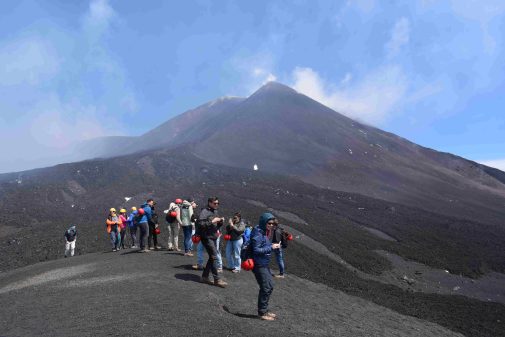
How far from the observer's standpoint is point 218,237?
12086 millimetres

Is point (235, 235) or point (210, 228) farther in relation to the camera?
point (235, 235)

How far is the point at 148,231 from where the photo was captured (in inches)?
661

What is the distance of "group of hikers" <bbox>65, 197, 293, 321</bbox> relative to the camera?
8.99 metres

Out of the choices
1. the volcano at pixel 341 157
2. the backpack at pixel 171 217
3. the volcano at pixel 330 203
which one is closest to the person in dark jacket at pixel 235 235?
the backpack at pixel 171 217

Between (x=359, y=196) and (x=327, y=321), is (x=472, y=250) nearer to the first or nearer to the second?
(x=359, y=196)

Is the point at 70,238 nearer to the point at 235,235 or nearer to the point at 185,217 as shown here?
the point at 185,217

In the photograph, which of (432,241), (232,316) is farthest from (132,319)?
(432,241)

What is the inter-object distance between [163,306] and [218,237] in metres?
2.83

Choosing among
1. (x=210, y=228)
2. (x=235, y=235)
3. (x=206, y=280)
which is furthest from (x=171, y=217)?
(x=210, y=228)

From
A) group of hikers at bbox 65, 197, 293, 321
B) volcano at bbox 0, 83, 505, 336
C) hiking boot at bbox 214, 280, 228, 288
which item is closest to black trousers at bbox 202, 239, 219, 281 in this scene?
group of hikers at bbox 65, 197, 293, 321

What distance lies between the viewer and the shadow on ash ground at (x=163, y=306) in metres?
8.82

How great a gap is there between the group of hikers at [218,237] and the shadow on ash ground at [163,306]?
50 cm

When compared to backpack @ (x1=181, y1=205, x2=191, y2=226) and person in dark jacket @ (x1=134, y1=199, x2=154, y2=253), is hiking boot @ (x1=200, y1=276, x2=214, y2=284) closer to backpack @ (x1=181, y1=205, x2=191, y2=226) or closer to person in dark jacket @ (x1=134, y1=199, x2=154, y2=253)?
backpack @ (x1=181, y1=205, x2=191, y2=226)

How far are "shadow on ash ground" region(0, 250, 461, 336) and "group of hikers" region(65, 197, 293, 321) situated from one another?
500 mm
